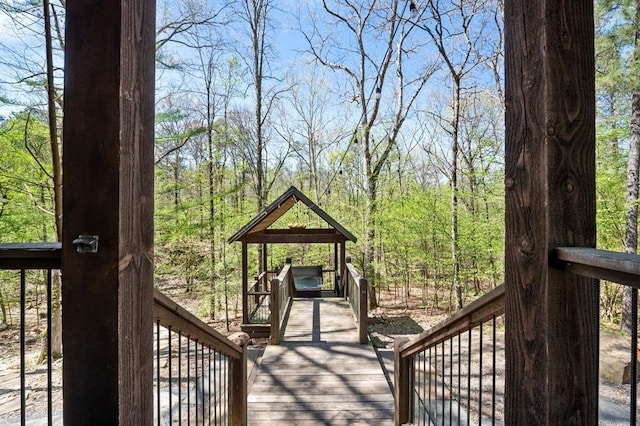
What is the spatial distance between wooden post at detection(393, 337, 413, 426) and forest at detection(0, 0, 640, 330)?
18.4 feet

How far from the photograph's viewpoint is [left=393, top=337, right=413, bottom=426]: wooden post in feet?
8.61

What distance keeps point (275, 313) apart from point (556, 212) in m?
5.20

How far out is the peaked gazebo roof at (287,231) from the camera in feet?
24.0

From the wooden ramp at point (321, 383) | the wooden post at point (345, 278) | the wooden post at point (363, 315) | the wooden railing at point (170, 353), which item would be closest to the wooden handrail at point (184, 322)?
the wooden railing at point (170, 353)

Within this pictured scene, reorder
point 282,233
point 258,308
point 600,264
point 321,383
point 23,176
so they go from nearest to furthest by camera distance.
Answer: point 600,264 < point 321,383 < point 23,176 < point 282,233 < point 258,308

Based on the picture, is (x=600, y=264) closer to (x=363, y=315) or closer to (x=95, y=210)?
(x=95, y=210)

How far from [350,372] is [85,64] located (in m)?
4.48

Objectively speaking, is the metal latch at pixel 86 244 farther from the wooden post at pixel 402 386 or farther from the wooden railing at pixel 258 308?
the wooden railing at pixel 258 308

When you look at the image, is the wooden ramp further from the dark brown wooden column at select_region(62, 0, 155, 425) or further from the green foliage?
the green foliage

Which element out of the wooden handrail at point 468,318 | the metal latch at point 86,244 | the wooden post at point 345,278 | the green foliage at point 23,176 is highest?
the green foliage at point 23,176

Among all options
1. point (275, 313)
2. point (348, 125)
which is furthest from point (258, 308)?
Answer: point (348, 125)

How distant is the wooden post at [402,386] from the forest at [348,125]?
561 cm

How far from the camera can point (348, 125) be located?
15469 mm

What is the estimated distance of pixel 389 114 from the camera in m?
13.5
